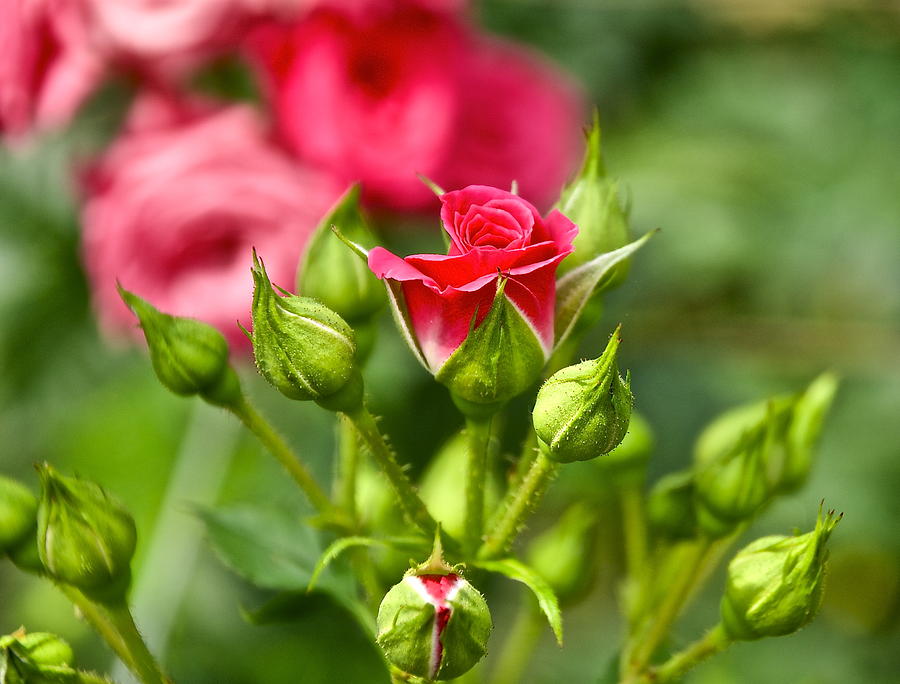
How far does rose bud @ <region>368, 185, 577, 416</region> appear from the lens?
521mm

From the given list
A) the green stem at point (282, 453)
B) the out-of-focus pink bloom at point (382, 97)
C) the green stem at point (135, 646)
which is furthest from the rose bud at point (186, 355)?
the out-of-focus pink bloom at point (382, 97)

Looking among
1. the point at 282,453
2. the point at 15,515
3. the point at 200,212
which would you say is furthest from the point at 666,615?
the point at 200,212

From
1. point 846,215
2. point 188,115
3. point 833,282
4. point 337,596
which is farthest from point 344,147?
point 833,282

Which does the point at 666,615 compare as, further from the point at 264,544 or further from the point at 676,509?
the point at 264,544

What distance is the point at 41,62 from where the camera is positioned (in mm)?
1146

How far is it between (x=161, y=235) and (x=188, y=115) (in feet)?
0.45

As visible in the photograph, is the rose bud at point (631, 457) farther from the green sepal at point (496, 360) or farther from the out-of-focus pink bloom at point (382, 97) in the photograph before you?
the out-of-focus pink bloom at point (382, 97)

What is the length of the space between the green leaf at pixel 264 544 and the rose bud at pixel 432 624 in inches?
7.5

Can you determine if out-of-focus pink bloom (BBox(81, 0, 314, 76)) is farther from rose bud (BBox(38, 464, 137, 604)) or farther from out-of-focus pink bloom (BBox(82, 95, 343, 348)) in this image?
rose bud (BBox(38, 464, 137, 604))

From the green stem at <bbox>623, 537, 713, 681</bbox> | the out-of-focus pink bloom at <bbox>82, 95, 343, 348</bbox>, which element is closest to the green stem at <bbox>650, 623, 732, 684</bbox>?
the green stem at <bbox>623, 537, 713, 681</bbox>

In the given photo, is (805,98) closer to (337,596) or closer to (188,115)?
(188,115)

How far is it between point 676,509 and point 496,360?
0.22 metres

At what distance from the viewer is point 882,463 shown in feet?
4.56

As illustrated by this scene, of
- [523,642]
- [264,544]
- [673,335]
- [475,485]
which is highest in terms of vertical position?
[475,485]
